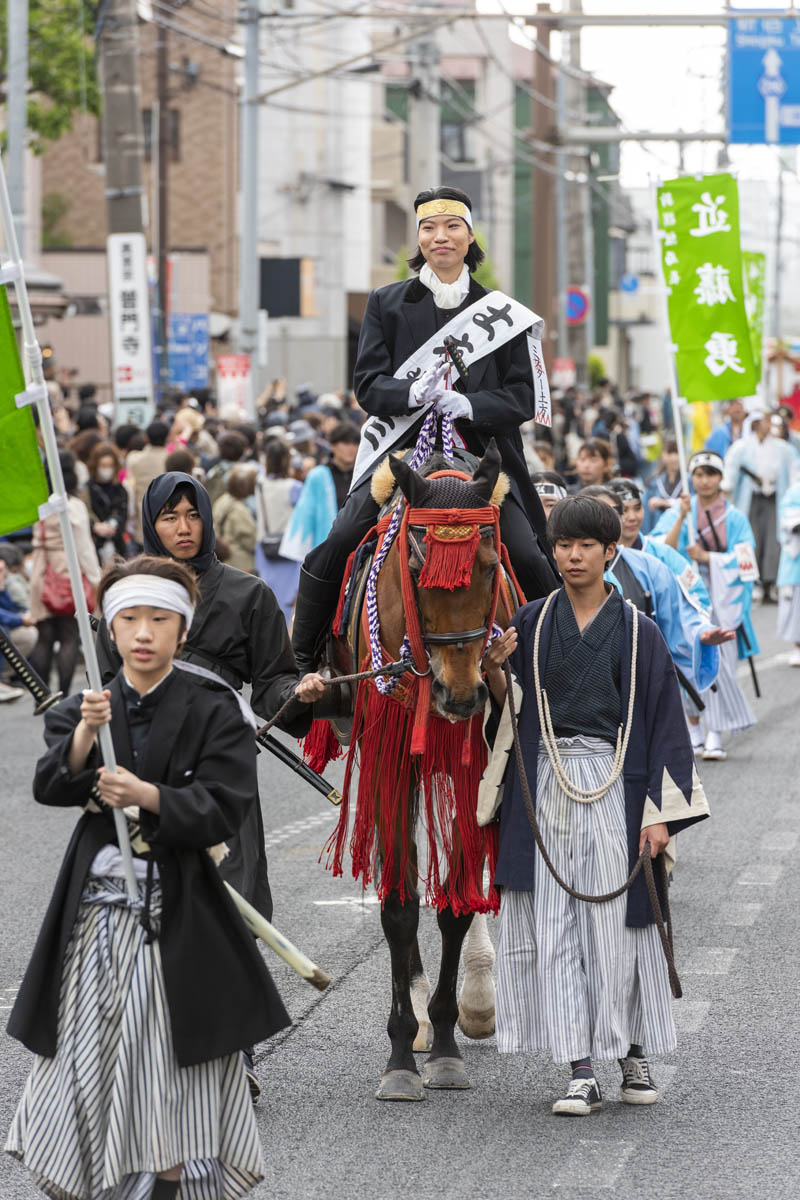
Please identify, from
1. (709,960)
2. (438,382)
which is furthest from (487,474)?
(709,960)

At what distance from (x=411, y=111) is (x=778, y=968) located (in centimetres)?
5283

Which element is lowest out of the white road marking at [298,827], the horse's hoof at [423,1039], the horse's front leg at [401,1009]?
the white road marking at [298,827]

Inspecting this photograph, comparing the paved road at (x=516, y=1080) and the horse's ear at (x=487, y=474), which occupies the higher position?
the horse's ear at (x=487, y=474)

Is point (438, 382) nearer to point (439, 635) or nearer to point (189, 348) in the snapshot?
point (439, 635)

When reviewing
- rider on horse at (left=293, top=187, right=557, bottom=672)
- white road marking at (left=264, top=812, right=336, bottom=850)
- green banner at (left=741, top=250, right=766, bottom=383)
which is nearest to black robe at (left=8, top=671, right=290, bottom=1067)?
rider on horse at (left=293, top=187, right=557, bottom=672)

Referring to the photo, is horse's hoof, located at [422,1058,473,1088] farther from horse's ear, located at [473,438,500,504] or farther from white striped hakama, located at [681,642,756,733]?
white striped hakama, located at [681,642,756,733]

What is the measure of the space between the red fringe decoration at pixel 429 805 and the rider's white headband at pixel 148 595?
150 cm

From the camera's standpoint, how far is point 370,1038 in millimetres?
6535

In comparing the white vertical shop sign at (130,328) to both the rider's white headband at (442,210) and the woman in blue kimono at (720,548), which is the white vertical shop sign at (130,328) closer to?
the woman in blue kimono at (720,548)

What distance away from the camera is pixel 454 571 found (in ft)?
18.2

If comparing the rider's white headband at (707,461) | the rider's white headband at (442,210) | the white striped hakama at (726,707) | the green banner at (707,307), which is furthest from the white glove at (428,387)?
the green banner at (707,307)

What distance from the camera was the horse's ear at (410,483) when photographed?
18.6ft

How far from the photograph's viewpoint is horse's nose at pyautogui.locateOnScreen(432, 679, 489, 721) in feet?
17.9

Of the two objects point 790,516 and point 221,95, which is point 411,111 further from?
point 790,516
